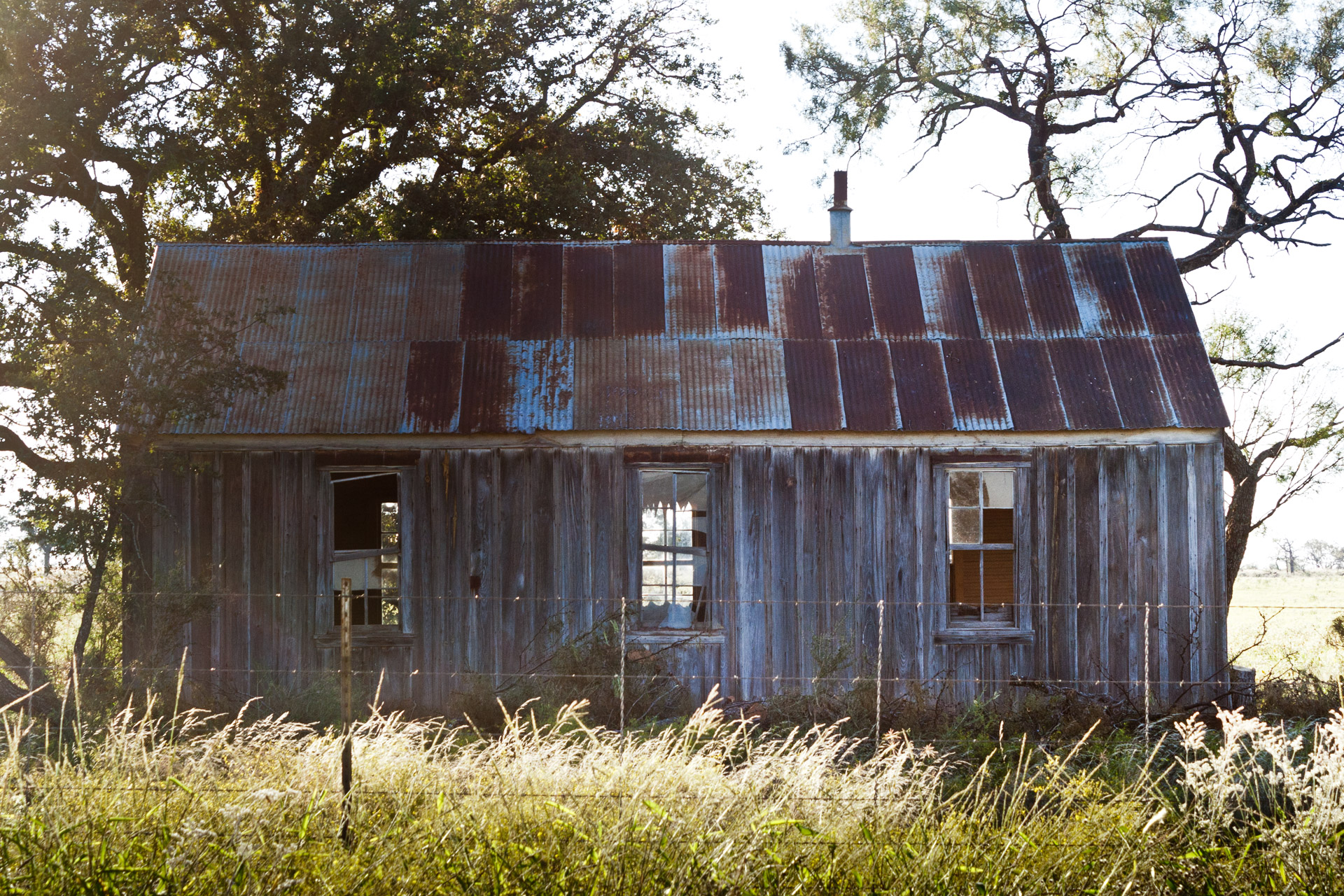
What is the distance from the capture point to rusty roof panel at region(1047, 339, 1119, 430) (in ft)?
37.5

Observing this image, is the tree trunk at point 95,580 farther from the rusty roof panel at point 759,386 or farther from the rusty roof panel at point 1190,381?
the rusty roof panel at point 1190,381

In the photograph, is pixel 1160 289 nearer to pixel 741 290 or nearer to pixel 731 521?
pixel 741 290

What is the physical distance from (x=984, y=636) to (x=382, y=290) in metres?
7.21

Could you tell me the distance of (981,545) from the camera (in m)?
11.6

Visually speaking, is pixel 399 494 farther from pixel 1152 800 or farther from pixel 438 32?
pixel 438 32

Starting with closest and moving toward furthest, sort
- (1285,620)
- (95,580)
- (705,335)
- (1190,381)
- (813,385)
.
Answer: (95,580)
(1190,381)
(813,385)
(705,335)
(1285,620)

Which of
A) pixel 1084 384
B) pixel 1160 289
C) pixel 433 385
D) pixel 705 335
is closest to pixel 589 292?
pixel 705 335

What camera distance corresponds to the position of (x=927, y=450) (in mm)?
11602

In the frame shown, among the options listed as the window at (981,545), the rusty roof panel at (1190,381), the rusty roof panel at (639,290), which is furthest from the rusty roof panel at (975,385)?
the rusty roof panel at (639,290)

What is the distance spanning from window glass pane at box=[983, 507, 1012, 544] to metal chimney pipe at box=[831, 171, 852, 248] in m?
3.58

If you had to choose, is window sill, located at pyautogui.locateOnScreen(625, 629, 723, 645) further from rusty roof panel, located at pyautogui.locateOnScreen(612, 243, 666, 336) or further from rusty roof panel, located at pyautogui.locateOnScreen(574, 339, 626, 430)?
rusty roof panel, located at pyautogui.locateOnScreen(612, 243, 666, 336)

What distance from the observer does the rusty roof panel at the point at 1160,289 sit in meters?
12.5

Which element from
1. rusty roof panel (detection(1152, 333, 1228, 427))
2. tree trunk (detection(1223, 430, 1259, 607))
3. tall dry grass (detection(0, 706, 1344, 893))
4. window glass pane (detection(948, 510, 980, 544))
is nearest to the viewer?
tall dry grass (detection(0, 706, 1344, 893))

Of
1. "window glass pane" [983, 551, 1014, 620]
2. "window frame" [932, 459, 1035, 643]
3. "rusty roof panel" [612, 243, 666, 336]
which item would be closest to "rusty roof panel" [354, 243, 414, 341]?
"rusty roof panel" [612, 243, 666, 336]
